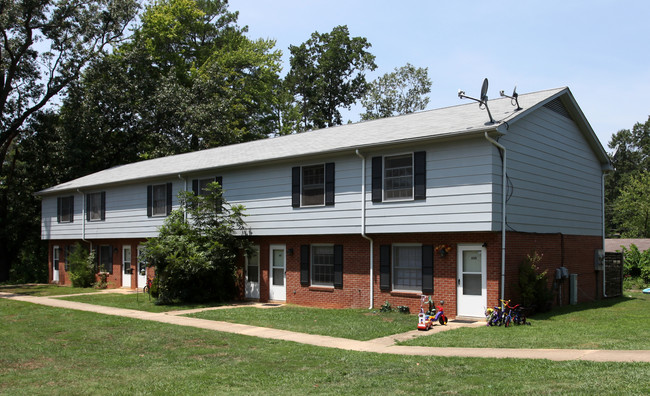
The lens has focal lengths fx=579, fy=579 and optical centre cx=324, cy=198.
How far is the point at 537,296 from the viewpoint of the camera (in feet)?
52.0

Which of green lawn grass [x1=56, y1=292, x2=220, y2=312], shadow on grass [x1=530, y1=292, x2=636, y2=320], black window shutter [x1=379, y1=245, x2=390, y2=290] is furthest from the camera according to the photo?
green lawn grass [x1=56, y1=292, x2=220, y2=312]

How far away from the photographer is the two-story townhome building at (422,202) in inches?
591

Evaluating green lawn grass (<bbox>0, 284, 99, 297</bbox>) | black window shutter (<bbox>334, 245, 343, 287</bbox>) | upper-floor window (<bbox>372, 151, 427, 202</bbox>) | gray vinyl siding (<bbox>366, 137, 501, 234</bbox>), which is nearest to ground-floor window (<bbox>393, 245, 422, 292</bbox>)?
gray vinyl siding (<bbox>366, 137, 501, 234</bbox>)

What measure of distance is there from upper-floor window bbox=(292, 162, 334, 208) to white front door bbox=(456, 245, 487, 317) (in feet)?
14.9

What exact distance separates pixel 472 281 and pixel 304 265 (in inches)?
234

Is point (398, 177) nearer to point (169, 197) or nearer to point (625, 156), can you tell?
point (169, 197)

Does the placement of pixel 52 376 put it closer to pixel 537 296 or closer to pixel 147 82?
pixel 537 296

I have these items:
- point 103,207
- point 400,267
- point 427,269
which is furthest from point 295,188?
point 103,207

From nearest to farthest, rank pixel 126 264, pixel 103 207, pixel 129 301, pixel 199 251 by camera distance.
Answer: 1. pixel 199 251
2. pixel 129 301
3. pixel 126 264
4. pixel 103 207

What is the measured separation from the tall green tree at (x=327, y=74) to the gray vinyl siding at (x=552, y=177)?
33.0m

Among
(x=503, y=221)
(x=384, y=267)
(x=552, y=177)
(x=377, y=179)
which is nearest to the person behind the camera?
(x=503, y=221)

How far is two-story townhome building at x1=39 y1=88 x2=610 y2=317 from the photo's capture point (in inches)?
591

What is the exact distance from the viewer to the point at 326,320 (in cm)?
1499

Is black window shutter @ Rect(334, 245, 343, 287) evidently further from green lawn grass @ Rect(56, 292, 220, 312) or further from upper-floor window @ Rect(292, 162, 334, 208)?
green lawn grass @ Rect(56, 292, 220, 312)
